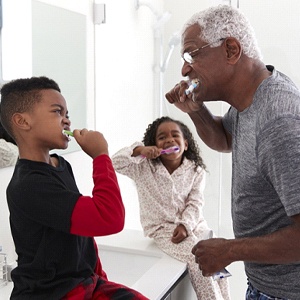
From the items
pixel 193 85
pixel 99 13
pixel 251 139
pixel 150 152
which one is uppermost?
pixel 99 13

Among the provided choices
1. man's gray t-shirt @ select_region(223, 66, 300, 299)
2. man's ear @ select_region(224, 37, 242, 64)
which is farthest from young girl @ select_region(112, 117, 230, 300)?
man's ear @ select_region(224, 37, 242, 64)

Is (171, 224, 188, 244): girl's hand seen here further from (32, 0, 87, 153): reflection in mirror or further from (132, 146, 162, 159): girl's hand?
(32, 0, 87, 153): reflection in mirror

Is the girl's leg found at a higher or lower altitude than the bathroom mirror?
lower

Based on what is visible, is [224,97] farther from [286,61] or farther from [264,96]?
[286,61]

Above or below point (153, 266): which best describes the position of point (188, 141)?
above

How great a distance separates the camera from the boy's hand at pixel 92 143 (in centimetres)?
105

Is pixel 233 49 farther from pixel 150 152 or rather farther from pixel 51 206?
pixel 150 152

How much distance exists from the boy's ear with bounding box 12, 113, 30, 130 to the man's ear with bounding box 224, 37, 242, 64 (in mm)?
483

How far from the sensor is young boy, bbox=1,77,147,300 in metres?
0.96

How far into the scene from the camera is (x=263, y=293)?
104 centimetres

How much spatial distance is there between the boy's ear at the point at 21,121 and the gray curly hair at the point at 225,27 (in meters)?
0.44

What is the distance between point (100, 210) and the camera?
959 millimetres

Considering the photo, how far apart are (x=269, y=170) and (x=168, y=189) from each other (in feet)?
2.84

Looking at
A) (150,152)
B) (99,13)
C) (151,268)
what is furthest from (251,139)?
(99,13)
